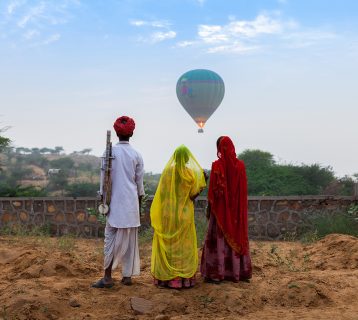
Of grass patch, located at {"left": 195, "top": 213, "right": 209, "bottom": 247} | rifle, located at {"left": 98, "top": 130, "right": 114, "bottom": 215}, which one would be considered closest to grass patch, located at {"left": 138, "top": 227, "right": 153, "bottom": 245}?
grass patch, located at {"left": 195, "top": 213, "right": 209, "bottom": 247}

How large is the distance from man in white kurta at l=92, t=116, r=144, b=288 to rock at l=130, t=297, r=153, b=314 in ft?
1.88

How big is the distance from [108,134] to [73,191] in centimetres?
2301

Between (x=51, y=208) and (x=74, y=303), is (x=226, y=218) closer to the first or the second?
(x=74, y=303)

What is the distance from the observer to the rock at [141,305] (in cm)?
526

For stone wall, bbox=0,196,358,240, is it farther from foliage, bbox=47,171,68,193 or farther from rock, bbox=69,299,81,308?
foliage, bbox=47,171,68,193

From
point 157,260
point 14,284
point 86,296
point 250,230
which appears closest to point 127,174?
point 157,260

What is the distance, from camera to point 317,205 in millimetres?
11578

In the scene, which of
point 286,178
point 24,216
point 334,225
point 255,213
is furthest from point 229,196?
point 286,178

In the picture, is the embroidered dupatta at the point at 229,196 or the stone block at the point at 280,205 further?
the stone block at the point at 280,205

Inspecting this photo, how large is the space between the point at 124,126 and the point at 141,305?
1889 mm

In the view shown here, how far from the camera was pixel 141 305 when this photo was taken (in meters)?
5.32

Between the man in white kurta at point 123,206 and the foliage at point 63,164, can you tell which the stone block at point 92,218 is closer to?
the man in white kurta at point 123,206

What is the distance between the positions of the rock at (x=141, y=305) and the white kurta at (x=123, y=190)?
0.80 metres

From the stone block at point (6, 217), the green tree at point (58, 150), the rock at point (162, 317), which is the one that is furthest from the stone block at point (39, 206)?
the green tree at point (58, 150)
